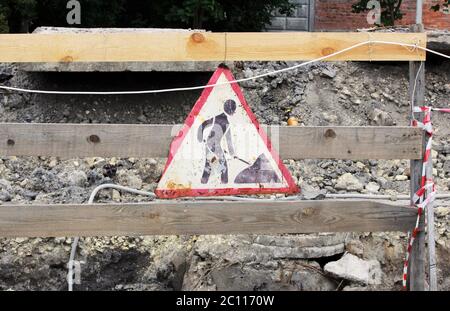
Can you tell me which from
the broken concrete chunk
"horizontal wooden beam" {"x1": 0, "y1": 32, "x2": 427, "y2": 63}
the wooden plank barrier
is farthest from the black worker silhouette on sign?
the broken concrete chunk

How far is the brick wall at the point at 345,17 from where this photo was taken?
40.9ft

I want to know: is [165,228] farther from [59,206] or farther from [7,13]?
[7,13]

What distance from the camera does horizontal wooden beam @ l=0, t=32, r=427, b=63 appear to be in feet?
12.0

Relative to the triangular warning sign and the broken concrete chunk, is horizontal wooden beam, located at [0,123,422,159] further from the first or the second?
the broken concrete chunk

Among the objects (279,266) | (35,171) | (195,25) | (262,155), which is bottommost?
(279,266)

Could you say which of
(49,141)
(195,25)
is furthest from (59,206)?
(195,25)

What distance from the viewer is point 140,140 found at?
3.64m

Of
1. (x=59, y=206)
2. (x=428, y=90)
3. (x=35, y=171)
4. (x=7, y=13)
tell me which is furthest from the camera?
(x=7, y=13)

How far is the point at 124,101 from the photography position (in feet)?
22.8

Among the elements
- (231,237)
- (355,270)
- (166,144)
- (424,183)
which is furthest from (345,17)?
(166,144)

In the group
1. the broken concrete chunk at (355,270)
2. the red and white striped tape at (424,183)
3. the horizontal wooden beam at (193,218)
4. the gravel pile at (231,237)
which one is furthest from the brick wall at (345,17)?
the horizontal wooden beam at (193,218)

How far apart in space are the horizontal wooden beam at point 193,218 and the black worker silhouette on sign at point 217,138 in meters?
0.23

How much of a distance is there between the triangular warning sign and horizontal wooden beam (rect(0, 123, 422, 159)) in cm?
10

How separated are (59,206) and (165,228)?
62cm
